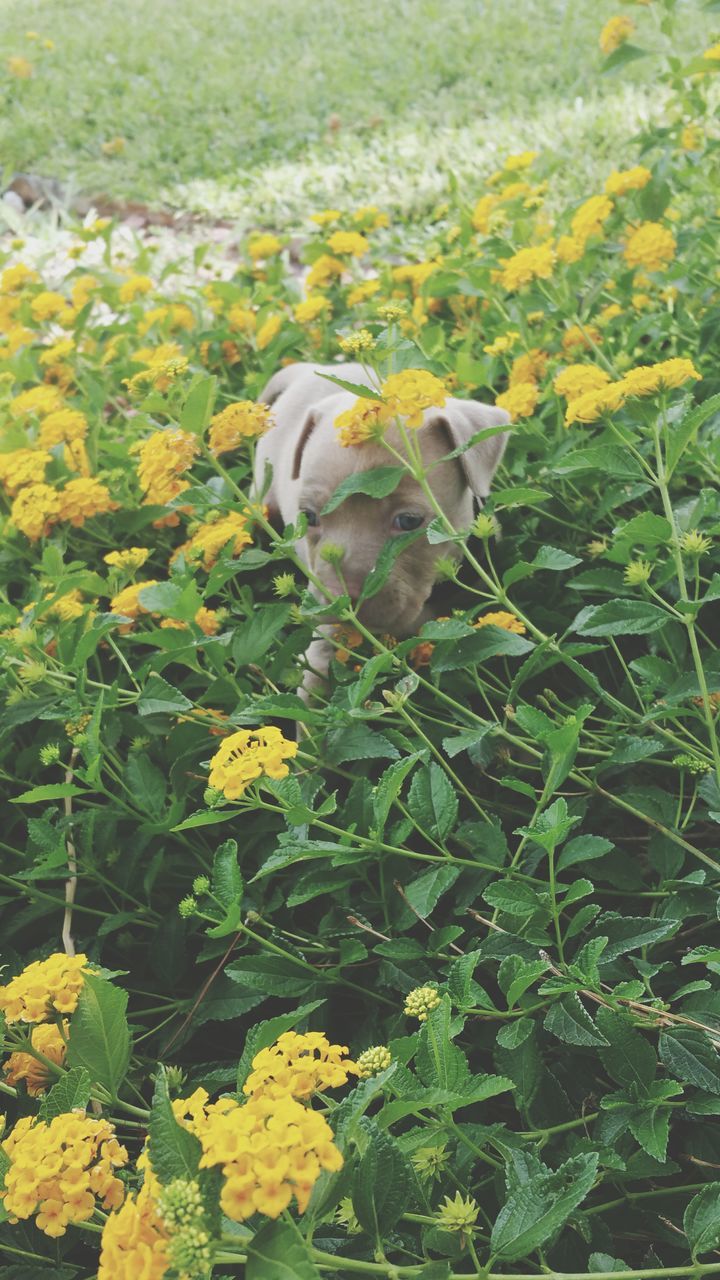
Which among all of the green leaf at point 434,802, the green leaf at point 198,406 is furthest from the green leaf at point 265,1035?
the green leaf at point 198,406

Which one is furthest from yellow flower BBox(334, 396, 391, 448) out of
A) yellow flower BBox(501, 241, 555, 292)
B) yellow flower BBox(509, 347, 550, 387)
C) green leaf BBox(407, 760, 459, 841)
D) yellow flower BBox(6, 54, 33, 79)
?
yellow flower BBox(6, 54, 33, 79)

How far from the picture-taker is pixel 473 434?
2.09 meters

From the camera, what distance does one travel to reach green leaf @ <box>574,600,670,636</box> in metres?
1.51

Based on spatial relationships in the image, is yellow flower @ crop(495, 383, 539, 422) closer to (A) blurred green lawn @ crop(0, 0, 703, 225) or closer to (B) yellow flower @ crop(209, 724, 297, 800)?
(B) yellow flower @ crop(209, 724, 297, 800)

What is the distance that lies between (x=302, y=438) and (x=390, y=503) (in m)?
0.31

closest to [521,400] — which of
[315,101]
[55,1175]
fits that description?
[55,1175]

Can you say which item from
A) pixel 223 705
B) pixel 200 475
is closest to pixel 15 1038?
pixel 223 705

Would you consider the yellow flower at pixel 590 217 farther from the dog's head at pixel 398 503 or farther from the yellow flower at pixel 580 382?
the yellow flower at pixel 580 382

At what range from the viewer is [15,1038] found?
4.04 ft

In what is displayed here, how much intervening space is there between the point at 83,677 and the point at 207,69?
8.05 metres

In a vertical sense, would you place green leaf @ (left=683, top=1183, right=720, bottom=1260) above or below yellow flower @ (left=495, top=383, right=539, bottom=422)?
below

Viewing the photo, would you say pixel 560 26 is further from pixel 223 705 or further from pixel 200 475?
pixel 223 705

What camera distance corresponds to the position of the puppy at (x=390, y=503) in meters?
2.05

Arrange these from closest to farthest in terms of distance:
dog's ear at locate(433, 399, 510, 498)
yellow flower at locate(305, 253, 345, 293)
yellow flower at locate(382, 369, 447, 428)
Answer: yellow flower at locate(382, 369, 447, 428) < dog's ear at locate(433, 399, 510, 498) < yellow flower at locate(305, 253, 345, 293)
